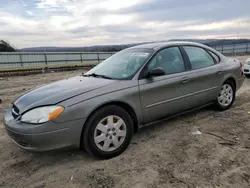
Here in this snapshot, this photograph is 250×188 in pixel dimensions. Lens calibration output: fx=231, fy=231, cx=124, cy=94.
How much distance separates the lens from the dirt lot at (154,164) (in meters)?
2.58

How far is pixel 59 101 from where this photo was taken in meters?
2.84

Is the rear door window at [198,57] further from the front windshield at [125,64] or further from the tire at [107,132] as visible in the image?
the tire at [107,132]

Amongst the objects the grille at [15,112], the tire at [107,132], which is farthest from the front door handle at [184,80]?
the grille at [15,112]

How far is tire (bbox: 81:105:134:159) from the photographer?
9.55 feet

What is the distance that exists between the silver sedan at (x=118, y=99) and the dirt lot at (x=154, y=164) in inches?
11.5

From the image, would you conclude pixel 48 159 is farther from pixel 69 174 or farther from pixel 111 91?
pixel 111 91

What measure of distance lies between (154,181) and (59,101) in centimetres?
146

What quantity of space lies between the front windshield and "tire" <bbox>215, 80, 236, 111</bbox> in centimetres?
194

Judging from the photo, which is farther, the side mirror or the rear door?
the rear door

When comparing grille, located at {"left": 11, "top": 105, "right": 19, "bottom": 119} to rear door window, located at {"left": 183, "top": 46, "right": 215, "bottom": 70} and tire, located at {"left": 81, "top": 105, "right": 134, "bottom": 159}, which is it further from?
rear door window, located at {"left": 183, "top": 46, "right": 215, "bottom": 70}

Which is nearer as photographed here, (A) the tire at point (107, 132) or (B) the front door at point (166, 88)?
(A) the tire at point (107, 132)

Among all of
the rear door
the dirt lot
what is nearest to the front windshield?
the rear door

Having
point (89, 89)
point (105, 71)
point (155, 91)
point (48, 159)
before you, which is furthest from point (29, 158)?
point (155, 91)

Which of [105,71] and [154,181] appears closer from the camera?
[154,181]
